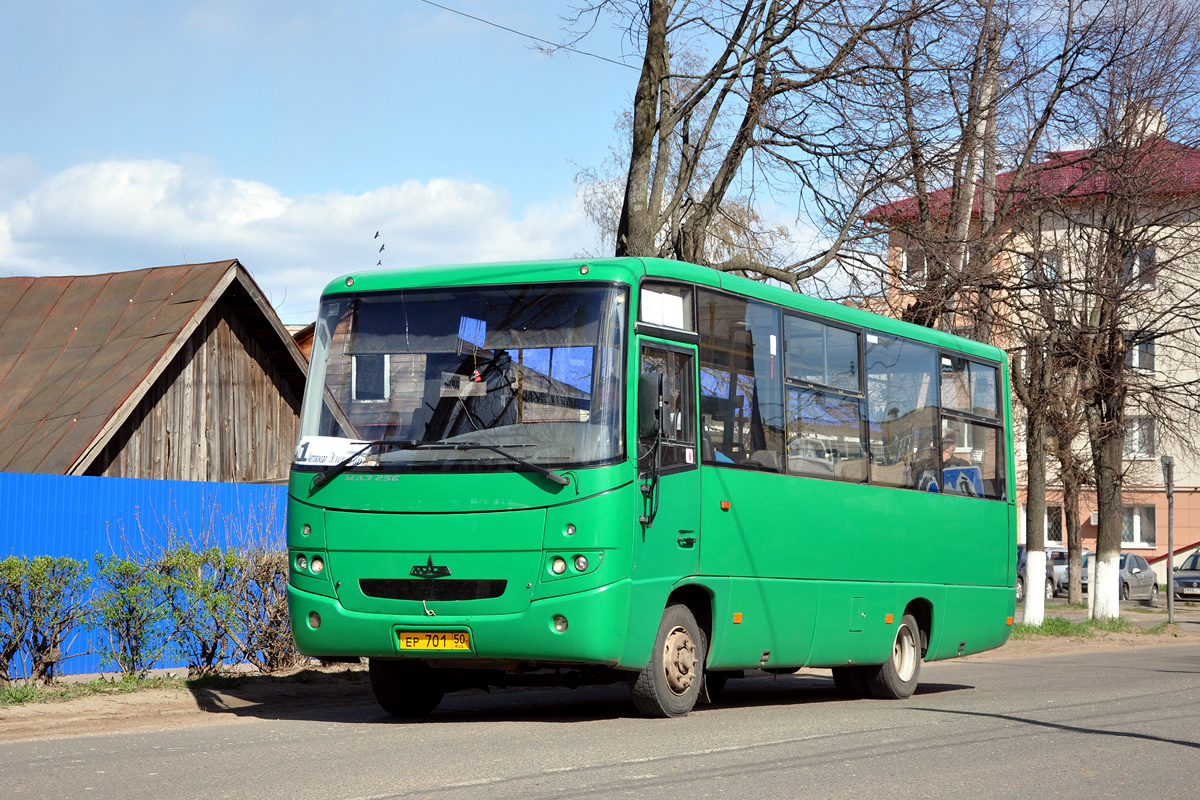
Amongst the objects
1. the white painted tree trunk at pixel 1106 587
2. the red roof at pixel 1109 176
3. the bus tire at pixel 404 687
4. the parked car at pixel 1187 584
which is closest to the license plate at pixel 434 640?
the bus tire at pixel 404 687

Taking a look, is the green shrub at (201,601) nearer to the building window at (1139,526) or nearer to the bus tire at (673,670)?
the bus tire at (673,670)

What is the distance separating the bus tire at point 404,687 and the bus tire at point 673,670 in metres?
1.84

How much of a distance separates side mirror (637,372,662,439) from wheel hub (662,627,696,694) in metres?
1.59

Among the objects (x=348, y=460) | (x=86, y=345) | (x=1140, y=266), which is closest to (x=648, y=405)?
(x=348, y=460)

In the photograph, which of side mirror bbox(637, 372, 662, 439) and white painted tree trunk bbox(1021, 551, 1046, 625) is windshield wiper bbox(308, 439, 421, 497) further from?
white painted tree trunk bbox(1021, 551, 1046, 625)

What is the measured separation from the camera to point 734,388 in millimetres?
11430

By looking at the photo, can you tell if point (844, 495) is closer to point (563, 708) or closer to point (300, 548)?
point (563, 708)

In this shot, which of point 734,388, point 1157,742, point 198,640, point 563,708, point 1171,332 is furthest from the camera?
point 1171,332

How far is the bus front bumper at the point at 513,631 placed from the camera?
980 centimetres

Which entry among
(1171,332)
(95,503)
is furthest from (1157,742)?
(1171,332)

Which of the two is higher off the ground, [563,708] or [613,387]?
[613,387]

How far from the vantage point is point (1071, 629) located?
26438 mm

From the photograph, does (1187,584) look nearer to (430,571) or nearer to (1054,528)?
(1054,528)

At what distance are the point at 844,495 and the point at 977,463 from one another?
3305 mm
